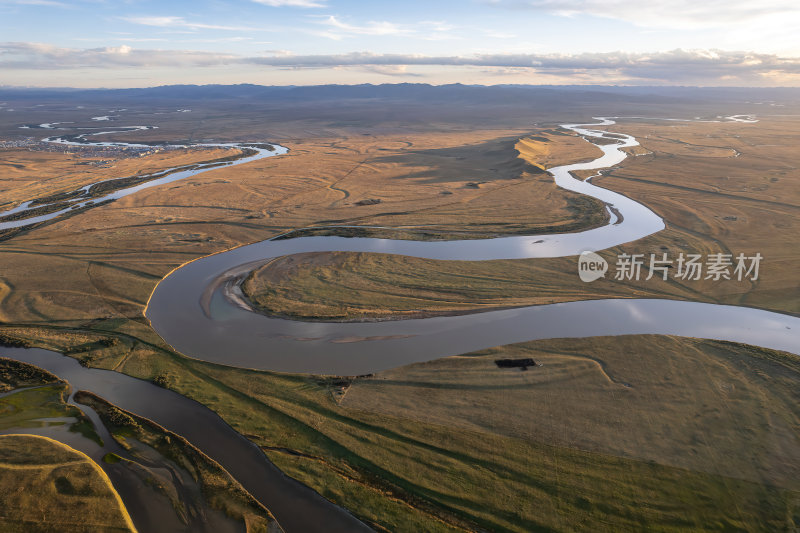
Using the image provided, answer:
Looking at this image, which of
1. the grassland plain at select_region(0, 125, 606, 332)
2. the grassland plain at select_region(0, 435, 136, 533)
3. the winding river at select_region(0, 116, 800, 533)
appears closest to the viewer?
the grassland plain at select_region(0, 435, 136, 533)

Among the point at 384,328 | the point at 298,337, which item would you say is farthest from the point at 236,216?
the point at 384,328

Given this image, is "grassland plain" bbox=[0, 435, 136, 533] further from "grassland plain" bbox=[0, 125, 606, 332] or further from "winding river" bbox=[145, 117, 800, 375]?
"grassland plain" bbox=[0, 125, 606, 332]

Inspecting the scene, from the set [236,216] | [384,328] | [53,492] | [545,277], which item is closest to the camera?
[53,492]

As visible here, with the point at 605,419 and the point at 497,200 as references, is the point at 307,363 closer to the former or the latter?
the point at 605,419

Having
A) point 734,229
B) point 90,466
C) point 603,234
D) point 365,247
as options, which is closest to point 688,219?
point 734,229

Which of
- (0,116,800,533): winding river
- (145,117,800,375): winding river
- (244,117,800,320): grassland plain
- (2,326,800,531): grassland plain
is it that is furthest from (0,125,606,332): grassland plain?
(244,117,800,320): grassland plain

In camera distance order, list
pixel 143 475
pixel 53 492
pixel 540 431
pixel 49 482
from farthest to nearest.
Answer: pixel 540 431
pixel 143 475
pixel 49 482
pixel 53 492

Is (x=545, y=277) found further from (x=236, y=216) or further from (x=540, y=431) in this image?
(x=236, y=216)
